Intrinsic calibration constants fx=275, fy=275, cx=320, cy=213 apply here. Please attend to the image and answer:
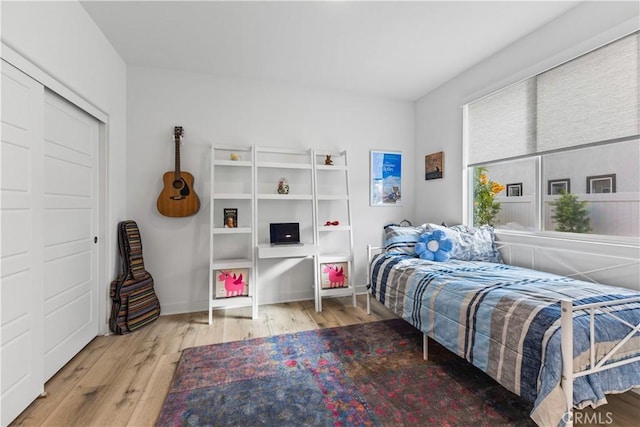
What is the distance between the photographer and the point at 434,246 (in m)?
2.57

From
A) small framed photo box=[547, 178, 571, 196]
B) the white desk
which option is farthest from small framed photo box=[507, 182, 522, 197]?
the white desk

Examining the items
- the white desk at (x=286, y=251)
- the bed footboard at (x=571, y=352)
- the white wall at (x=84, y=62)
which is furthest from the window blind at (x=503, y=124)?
the white wall at (x=84, y=62)

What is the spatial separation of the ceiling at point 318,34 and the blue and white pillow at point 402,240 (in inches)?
68.0

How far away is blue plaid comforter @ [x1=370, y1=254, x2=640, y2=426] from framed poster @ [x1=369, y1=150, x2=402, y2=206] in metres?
1.57

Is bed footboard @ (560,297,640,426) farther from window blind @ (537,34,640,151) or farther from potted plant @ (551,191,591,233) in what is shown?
window blind @ (537,34,640,151)

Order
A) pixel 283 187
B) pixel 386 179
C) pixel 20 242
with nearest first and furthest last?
1. pixel 20 242
2. pixel 283 187
3. pixel 386 179

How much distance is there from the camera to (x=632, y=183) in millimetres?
1845

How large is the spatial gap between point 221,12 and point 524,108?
268 cm

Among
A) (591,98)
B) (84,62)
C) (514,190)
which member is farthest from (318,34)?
(514,190)

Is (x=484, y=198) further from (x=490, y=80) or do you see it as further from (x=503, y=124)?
(x=490, y=80)

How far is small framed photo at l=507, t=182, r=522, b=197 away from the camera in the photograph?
102 inches

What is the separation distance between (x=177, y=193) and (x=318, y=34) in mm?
2011

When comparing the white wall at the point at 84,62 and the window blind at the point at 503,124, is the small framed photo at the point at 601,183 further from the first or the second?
the white wall at the point at 84,62

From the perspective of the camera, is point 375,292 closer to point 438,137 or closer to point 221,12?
point 438,137
